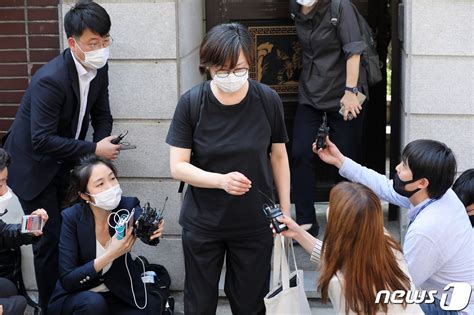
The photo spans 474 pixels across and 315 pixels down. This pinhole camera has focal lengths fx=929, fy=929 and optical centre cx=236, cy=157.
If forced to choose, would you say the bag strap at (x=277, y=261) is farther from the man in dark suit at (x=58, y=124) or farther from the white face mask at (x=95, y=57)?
the white face mask at (x=95, y=57)

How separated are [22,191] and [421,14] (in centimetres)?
266

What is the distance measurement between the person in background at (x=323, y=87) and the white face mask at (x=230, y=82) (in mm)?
1581

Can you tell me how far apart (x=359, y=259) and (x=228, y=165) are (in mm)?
929

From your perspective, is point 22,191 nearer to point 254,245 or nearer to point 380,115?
point 254,245

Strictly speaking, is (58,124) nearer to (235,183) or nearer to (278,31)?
(235,183)

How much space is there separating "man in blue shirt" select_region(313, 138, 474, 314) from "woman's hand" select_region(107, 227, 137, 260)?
145 centimetres

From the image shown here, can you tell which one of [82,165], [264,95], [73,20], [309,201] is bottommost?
[309,201]

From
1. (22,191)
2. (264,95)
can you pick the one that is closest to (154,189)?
(22,191)

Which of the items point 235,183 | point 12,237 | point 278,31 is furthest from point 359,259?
point 278,31

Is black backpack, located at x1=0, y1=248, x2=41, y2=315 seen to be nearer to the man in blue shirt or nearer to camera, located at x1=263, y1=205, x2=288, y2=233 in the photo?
camera, located at x1=263, y1=205, x2=288, y2=233

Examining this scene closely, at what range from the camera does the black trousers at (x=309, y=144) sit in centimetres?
606

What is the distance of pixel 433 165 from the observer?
4379 millimetres

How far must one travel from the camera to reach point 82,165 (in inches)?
202

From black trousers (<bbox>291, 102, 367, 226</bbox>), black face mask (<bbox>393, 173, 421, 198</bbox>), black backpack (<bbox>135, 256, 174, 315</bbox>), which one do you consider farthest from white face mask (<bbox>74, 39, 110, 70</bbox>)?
black face mask (<bbox>393, 173, 421, 198</bbox>)
